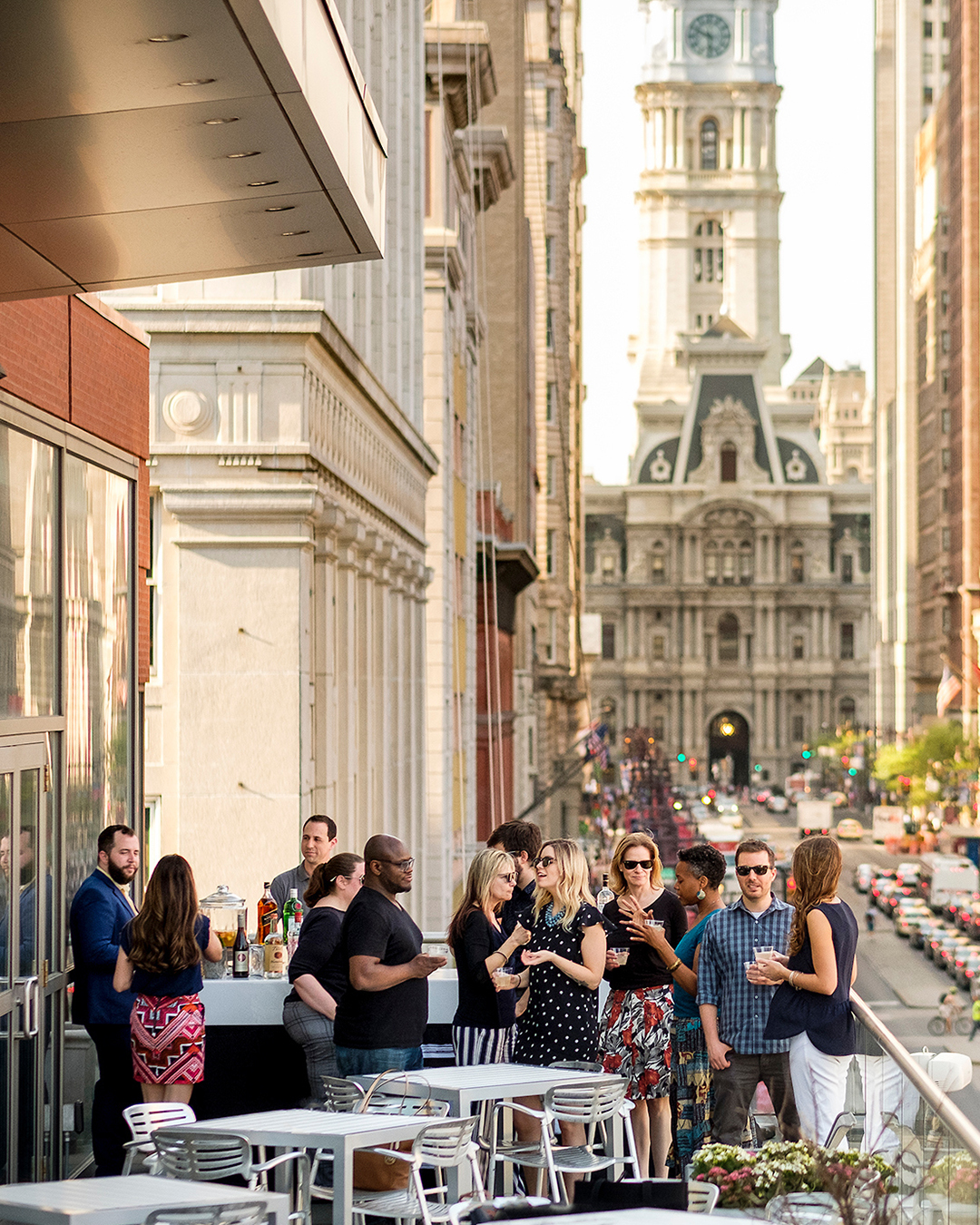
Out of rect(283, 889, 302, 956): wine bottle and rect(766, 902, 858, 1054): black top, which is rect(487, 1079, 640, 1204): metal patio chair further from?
rect(283, 889, 302, 956): wine bottle

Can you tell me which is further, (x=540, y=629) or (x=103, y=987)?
(x=540, y=629)

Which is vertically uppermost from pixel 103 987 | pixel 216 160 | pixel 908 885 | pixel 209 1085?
pixel 216 160

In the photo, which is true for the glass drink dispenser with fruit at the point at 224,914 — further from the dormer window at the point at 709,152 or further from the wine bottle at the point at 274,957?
the dormer window at the point at 709,152

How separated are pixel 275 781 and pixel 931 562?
365ft

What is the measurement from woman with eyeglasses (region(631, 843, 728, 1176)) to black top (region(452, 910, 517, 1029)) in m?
0.85

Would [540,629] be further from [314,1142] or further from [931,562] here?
[314,1142]

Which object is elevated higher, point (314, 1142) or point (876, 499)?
point (876, 499)

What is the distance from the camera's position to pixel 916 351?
133875 mm

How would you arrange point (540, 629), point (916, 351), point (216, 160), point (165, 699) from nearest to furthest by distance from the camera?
1. point (216, 160)
2. point (165, 699)
3. point (540, 629)
4. point (916, 351)

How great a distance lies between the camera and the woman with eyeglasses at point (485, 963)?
28.3 ft

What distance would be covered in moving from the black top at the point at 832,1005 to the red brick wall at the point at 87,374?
15.9ft

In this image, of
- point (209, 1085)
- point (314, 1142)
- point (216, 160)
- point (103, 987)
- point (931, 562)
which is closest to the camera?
point (216, 160)

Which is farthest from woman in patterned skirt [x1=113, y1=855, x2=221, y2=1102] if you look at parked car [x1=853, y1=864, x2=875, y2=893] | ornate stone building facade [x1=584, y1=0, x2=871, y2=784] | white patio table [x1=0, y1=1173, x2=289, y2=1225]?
ornate stone building facade [x1=584, y1=0, x2=871, y2=784]

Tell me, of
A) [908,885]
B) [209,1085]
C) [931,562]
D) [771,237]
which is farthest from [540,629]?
[771,237]
